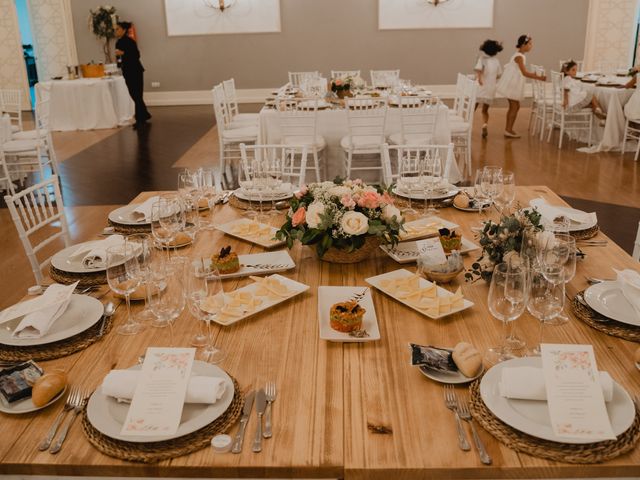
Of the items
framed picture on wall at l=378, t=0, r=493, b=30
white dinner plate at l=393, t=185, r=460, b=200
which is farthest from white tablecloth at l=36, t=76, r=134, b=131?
white dinner plate at l=393, t=185, r=460, b=200

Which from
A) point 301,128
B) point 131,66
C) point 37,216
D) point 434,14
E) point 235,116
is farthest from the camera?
point 434,14

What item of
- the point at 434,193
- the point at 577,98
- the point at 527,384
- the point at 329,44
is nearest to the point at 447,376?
the point at 527,384

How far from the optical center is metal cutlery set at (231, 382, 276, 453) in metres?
1.29

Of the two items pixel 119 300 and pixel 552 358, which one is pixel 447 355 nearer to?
pixel 552 358

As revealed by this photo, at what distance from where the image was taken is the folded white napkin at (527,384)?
1.34m

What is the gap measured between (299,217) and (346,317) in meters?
0.58

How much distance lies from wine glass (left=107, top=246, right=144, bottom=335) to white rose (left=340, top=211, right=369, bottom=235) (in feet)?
2.23

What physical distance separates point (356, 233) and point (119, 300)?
79cm

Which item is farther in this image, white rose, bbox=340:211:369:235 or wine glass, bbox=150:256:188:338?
white rose, bbox=340:211:369:235

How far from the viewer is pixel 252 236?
97.3 inches

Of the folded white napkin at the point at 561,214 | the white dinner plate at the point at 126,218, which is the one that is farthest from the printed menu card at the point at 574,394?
the white dinner plate at the point at 126,218

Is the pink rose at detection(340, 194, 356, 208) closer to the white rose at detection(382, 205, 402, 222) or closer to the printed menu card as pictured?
the white rose at detection(382, 205, 402, 222)

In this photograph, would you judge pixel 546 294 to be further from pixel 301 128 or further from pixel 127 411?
pixel 301 128

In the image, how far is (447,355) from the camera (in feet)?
5.12
